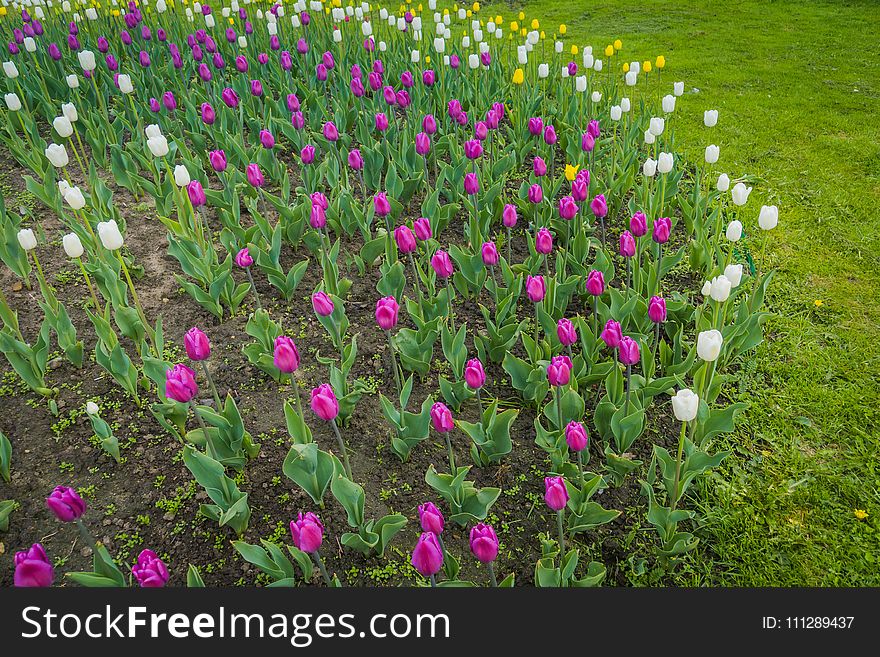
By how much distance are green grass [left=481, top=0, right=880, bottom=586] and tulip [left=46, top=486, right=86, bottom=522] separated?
1.89m

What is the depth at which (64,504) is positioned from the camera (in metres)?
1.81

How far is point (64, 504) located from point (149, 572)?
0.34m

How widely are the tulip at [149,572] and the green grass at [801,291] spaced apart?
165 centimetres

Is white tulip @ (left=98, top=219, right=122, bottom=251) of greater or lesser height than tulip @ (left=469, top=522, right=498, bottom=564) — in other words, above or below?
above

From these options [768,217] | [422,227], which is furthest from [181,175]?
[768,217]

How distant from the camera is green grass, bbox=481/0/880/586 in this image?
245cm

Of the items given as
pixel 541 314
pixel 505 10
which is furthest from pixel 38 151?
pixel 505 10

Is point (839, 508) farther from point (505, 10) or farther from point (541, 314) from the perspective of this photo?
point (505, 10)

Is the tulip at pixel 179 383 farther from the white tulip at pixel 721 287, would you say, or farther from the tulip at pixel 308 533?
the white tulip at pixel 721 287

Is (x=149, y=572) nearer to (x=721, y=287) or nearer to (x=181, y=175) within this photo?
(x=721, y=287)

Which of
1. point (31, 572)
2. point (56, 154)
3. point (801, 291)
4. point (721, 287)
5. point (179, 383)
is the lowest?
point (801, 291)

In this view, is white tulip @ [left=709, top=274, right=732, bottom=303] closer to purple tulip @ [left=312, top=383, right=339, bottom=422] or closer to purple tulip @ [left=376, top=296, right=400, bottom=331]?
purple tulip @ [left=376, top=296, right=400, bottom=331]

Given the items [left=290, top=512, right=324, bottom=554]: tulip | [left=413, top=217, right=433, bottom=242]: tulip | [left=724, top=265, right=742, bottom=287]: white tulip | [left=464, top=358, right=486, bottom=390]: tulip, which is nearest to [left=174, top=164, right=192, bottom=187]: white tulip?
[left=413, top=217, right=433, bottom=242]: tulip

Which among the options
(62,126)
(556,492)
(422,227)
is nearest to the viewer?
(556,492)
